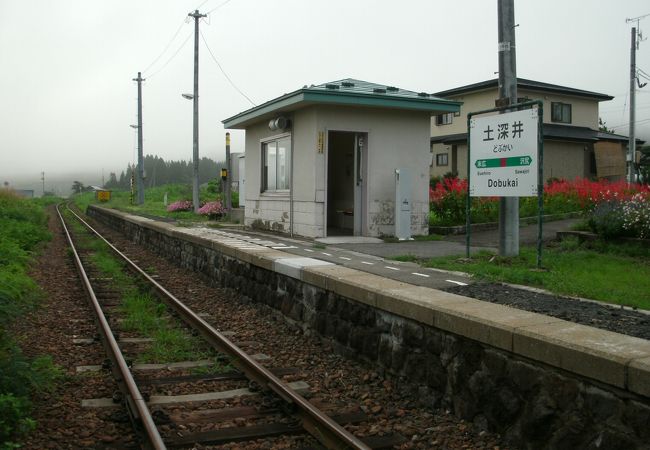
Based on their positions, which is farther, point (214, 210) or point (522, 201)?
point (214, 210)

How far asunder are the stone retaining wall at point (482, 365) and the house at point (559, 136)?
26.8m

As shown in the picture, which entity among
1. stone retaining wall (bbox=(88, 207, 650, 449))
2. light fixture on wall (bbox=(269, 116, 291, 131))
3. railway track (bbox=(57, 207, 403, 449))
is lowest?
railway track (bbox=(57, 207, 403, 449))

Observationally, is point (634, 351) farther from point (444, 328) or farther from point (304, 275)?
point (304, 275)

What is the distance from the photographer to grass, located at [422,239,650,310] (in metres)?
6.36

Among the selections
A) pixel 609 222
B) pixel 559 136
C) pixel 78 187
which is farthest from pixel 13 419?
pixel 78 187

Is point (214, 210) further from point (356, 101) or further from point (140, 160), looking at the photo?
point (140, 160)

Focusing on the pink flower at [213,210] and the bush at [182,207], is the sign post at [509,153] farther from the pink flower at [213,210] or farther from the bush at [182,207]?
the bush at [182,207]

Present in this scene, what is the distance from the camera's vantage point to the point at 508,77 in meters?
8.61

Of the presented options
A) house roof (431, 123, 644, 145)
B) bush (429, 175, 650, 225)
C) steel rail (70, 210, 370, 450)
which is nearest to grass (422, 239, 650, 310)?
steel rail (70, 210, 370, 450)

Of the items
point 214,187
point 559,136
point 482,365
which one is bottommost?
point 482,365

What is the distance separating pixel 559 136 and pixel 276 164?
2151 cm

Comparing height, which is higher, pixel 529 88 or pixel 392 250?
pixel 529 88

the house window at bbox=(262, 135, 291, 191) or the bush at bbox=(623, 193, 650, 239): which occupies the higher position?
the house window at bbox=(262, 135, 291, 191)

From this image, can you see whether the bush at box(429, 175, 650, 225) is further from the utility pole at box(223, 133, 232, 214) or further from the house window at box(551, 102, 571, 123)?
the house window at box(551, 102, 571, 123)
